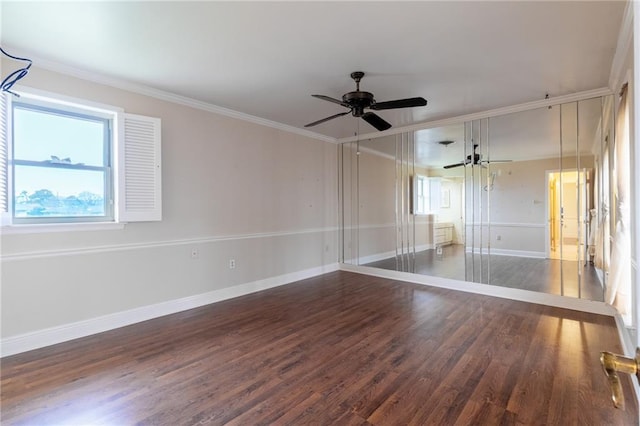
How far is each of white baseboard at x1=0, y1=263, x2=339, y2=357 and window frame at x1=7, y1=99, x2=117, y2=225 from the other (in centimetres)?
103

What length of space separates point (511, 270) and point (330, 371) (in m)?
4.46

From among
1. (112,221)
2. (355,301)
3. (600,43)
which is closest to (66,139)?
(112,221)

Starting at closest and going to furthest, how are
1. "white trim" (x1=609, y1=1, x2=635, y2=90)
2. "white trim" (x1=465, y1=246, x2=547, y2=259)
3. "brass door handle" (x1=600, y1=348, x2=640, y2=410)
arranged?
"brass door handle" (x1=600, y1=348, x2=640, y2=410), "white trim" (x1=609, y1=1, x2=635, y2=90), "white trim" (x1=465, y1=246, x2=547, y2=259)

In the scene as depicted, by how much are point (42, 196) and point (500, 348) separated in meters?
4.48

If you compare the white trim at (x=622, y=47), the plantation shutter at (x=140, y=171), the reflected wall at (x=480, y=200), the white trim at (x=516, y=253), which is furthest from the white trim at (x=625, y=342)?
the plantation shutter at (x=140, y=171)

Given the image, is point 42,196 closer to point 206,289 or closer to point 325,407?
point 206,289

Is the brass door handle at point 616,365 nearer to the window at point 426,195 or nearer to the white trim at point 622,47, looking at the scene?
the white trim at point 622,47

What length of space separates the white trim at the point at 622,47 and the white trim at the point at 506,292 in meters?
2.48

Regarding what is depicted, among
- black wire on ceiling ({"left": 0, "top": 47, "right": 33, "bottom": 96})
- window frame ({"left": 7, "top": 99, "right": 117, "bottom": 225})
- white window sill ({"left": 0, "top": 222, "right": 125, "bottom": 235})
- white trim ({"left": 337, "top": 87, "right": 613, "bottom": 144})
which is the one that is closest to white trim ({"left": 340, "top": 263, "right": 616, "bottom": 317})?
white trim ({"left": 337, "top": 87, "right": 613, "bottom": 144})

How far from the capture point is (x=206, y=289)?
4133mm

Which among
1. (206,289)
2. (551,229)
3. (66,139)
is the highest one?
(66,139)

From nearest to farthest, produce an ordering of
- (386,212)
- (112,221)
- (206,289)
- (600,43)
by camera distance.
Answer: (600,43)
(112,221)
(206,289)
(386,212)

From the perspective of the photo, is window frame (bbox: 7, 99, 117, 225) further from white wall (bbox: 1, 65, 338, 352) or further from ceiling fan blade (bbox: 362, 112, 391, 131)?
ceiling fan blade (bbox: 362, 112, 391, 131)

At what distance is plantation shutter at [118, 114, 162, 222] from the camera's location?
11.1ft
